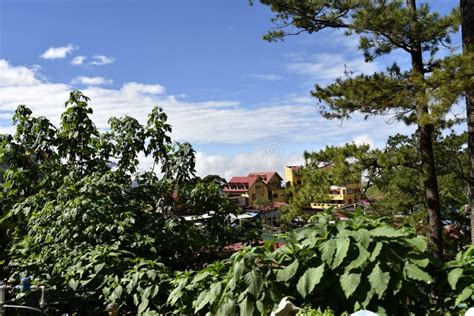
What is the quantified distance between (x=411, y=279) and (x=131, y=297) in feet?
5.70

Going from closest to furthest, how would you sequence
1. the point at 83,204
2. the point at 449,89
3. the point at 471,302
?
the point at 471,302 < the point at 83,204 < the point at 449,89

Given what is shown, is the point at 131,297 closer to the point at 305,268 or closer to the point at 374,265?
the point at 305,268

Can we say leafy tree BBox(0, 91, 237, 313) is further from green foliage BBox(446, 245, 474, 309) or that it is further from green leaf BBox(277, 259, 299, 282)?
green foliage BBox(446, 245, 474, 309)

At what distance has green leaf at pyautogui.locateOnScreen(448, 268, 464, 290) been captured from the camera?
2074 mm

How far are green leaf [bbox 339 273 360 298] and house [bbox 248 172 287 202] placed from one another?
47.9m

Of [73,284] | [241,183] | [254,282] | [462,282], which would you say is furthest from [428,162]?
[241,183]

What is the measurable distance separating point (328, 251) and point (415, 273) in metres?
0.42

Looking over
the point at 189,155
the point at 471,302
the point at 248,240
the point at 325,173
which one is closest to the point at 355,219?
the point at 471,302

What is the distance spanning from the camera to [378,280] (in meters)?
2.00

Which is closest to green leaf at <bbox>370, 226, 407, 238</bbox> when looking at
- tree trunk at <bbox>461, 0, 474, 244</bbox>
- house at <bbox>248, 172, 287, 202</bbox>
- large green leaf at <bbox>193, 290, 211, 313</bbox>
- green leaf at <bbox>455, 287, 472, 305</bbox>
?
green leaf at <bbox>455, 287, 472, 305</bbox>

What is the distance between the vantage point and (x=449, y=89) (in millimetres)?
4672

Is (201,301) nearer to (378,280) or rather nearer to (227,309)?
(227,309)

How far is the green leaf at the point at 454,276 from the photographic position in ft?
6.80

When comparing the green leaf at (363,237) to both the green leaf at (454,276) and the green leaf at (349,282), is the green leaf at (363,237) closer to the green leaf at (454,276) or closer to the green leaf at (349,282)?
the green leaf at (349,282)
